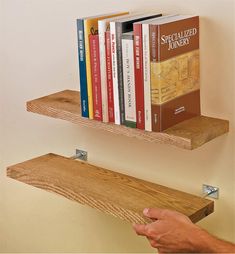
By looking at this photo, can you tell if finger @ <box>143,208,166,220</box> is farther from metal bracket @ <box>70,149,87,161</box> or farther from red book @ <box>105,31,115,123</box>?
metal bracket @ <box>70,149,87,161</box>

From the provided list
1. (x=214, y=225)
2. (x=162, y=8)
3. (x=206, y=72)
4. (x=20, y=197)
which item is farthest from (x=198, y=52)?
(x=20, y=197)

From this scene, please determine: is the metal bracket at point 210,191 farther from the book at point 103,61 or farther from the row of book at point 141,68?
the book at point 103,61

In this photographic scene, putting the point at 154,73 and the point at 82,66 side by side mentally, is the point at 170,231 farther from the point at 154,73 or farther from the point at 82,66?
the point at 82,66

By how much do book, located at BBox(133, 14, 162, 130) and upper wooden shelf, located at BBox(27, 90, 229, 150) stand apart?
0.13ft

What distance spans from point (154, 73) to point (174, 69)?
2.8 inches

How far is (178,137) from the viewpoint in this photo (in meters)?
1.71

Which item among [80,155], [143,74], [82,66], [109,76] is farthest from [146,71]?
[80,155]

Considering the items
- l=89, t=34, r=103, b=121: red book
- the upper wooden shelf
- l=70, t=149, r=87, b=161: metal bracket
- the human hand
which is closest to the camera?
the human hand

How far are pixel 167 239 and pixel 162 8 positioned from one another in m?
0.70

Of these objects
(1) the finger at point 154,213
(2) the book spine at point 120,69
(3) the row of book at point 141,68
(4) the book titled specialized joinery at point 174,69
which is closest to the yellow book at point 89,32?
(3) the row of book at point 141,68

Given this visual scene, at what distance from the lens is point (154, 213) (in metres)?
1.72

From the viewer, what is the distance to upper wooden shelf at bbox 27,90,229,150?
172cm

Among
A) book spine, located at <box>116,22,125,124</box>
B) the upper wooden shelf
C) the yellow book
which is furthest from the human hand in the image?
the yellow book

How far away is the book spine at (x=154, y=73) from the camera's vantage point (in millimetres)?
1682
